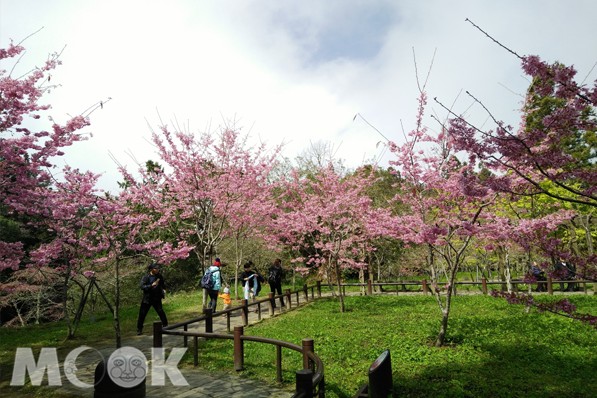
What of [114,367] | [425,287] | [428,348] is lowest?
[428,348]

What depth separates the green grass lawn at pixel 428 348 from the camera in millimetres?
5984

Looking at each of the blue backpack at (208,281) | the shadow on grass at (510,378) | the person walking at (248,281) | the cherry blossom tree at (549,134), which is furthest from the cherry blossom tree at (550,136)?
the person walking at (248,281)

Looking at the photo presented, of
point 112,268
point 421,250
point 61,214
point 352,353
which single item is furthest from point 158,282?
→ point 421,250

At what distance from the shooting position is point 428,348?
7.97m

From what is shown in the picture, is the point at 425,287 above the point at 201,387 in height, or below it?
above

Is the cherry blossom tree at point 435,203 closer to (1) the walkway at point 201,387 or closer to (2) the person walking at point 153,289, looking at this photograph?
(1) the walkway at point 201,387

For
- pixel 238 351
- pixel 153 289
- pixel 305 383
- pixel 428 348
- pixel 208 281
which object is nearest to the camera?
pixel 305 383

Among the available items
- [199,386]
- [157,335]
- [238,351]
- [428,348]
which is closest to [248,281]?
[157,335]

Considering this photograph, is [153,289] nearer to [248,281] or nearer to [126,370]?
[248,281]

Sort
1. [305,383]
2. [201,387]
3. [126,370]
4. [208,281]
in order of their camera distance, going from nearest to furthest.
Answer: [305,383] < [126,370] < [201,387] < [208,281]

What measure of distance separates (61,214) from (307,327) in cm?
767

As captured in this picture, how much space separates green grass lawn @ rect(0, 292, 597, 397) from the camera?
5984mm

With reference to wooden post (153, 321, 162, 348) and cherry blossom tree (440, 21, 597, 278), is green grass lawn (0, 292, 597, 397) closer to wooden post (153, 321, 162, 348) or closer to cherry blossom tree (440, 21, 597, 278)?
wooden post (153, 321, 162, 348)

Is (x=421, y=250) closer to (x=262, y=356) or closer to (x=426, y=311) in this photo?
(x=426, y=311)
